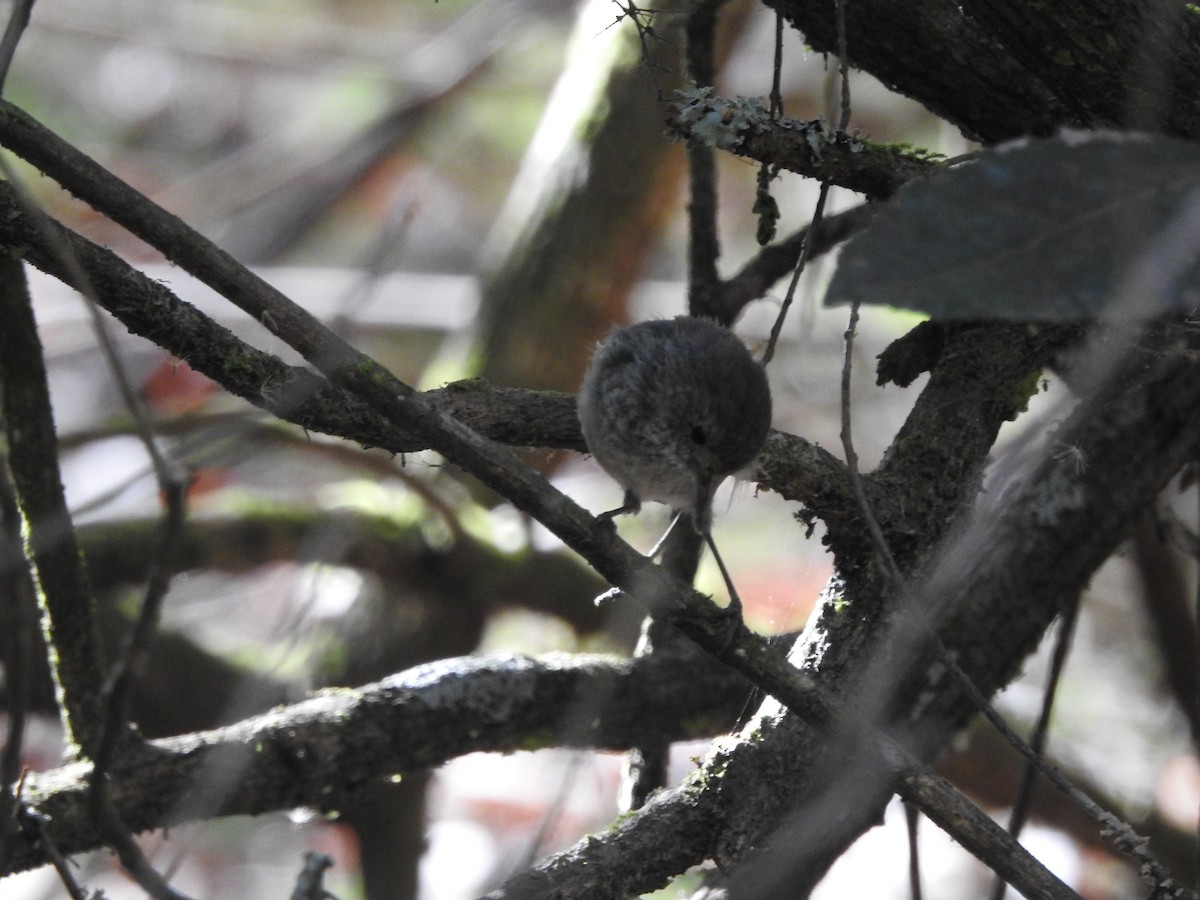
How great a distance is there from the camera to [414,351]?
22.6 ft

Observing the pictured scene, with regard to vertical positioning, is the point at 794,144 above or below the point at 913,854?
→ above

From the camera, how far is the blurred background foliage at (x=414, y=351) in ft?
11.7

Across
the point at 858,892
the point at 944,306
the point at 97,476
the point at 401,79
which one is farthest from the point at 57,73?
the point at 944,306

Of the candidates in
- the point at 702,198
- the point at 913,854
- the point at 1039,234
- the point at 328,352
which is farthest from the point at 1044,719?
the point at 328,352

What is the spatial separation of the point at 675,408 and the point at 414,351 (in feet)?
16.3

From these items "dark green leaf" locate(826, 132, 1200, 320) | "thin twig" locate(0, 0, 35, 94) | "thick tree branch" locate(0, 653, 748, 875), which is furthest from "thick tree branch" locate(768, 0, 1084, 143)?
"thick tree branch" locate(0, 653, 748, 875)

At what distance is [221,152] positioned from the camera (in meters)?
8.01

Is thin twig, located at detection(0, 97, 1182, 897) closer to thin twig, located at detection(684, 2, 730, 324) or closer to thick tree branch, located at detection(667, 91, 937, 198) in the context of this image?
thick tree branch, located at detection(667, 91, 937, 198)

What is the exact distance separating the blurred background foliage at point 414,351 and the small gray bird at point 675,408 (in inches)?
14.8

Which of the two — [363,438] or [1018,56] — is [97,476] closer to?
[363,438]

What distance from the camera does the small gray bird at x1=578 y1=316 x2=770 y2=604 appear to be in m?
2.04

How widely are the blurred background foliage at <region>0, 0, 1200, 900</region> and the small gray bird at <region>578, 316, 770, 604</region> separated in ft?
1.24

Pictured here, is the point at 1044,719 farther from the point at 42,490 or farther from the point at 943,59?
the point at 42,490

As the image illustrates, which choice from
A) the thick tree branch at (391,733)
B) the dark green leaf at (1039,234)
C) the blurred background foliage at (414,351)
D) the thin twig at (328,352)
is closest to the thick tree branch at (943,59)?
the blurred background foliage at (414,351)
